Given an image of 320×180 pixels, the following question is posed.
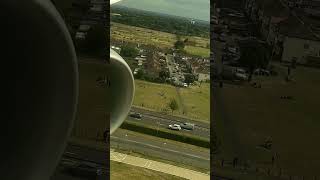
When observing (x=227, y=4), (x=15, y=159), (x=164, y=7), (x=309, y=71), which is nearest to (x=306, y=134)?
(x=309, y=71)

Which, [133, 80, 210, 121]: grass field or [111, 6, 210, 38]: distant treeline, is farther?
[133, 80, 210, 121]: grass field

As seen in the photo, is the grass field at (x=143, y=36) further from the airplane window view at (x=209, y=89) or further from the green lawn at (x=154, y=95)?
the airplane window view at (x=209, y=89)

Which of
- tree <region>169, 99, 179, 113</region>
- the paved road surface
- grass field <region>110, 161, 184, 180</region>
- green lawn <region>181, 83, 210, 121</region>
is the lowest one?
grass field <region>110, 161, 184, 180</region>

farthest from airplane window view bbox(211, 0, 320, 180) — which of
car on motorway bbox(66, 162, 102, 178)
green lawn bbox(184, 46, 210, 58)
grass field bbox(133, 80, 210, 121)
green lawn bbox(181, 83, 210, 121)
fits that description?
grass field bbox(133, 80, 210, 121)

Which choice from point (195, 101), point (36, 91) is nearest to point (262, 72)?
point (36, 91)

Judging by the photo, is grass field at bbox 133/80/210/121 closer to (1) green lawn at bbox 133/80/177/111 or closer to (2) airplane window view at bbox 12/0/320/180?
(1) green lawn at bbox 133/80/177/111

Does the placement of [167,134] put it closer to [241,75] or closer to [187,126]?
[187,126]

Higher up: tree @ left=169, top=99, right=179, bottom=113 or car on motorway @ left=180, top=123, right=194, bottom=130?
tree @ left=169, top=99, right=179, bottom=113

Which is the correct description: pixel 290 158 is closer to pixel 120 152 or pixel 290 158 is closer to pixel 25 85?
pixel 25 85
